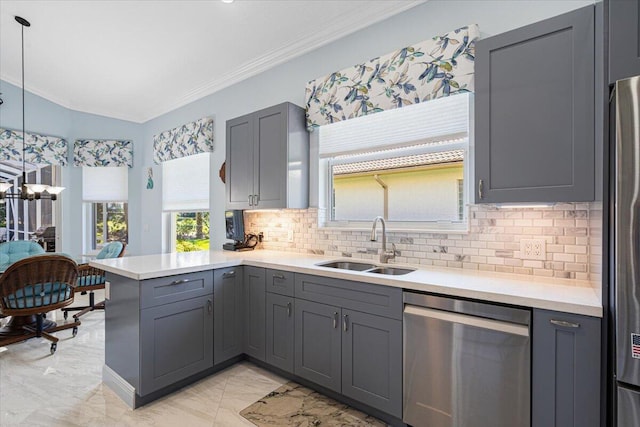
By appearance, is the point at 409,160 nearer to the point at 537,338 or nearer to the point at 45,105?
the point at 537,338

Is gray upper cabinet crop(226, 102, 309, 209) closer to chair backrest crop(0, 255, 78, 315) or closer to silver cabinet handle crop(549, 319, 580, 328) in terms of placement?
chair backrest crop(0, 255, 78, 315)

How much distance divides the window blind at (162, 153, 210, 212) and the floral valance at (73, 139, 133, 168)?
33.8 inches

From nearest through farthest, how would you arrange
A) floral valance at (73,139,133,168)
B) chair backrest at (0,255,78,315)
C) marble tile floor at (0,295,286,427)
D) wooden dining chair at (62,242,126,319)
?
1. marble tile floor at (0,295,286,427)
2. chair backrest at (0,255,78,315)
3. wooden dining chair at (62,242,126,319)
4. floral valance at (73,139,133,168)

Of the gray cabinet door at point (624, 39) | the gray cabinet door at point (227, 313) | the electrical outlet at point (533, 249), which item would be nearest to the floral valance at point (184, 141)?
the gray cabinet door at point (227, 313)

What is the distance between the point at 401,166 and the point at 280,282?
132 cm

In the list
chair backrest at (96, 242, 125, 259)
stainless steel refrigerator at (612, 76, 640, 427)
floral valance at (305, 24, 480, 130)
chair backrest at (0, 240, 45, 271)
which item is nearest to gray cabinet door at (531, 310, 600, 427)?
stainless steel refrigerator at (612, 76, 640, 427)

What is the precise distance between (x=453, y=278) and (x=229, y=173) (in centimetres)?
242

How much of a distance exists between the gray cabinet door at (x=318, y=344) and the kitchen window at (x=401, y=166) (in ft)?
A: 2.99

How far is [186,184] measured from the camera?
455 cm

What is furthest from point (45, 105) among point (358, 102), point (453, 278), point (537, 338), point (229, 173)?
point (537, 338)

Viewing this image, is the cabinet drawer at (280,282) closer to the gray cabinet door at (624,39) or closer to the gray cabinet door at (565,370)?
the gray cabinet door at (565,370)

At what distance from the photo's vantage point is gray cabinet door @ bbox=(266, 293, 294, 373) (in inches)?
→ 96.2

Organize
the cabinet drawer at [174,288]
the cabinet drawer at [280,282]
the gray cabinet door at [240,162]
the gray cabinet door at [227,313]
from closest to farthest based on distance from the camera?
1. the cabinet drawer at [174,288]
2. the cabinet drawer at [280,282]
3. the gray cabinet door at [227,313]
4. the gray cabinet door at [240,162]

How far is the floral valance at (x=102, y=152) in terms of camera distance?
4938mm
